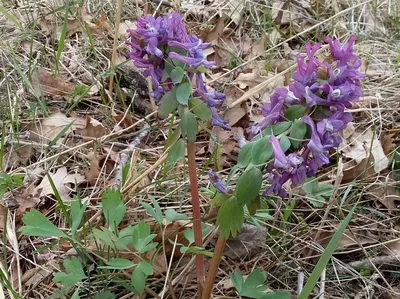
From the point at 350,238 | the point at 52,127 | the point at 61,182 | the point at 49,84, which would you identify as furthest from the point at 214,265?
the point at 49,84

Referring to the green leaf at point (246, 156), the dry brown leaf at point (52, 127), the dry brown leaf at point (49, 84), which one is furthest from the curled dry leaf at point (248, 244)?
the dry brown leaf at point (49, 84)

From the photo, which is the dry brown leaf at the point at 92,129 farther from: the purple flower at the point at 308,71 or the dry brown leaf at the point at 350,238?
the purple flower at the point at 308,71

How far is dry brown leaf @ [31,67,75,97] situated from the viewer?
2480 millimetres

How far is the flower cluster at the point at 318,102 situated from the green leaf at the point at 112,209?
0.52 m

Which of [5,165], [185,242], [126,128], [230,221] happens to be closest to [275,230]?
[185,242]

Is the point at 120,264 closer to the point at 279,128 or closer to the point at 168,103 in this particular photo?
the point at 168,103

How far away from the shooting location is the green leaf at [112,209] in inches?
58.7

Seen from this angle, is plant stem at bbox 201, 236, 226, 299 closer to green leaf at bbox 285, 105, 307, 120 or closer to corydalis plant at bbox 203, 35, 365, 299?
corydalis plant at bbox 203, 35, 365, 299

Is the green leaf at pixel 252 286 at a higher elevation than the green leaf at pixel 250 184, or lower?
lower

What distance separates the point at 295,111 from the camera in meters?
1.15

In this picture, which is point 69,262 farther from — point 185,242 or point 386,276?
point 386,276

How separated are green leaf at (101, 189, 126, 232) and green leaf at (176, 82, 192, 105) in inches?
16.1

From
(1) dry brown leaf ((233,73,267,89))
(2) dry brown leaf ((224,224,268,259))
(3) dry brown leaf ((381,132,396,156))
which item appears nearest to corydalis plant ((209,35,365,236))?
(2) dry brown leaf ((224,224,268,259))

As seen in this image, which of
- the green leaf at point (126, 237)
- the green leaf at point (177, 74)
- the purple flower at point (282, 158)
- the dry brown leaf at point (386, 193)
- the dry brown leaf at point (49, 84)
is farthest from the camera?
the dry brown leaf at point (49, 84)
